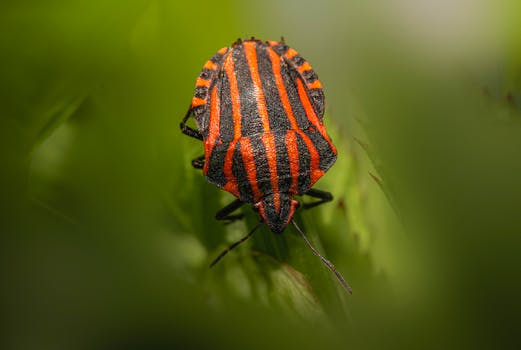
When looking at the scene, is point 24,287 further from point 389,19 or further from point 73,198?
point 389,19

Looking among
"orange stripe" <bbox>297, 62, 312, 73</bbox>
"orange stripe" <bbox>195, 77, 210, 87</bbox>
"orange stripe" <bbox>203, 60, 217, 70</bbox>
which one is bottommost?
"orange stripe" <bbox>297, 62, 312, 73</bbox>

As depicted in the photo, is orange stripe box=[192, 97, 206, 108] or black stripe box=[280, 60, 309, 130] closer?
orange stripe box=[192, 97, 206, 108]

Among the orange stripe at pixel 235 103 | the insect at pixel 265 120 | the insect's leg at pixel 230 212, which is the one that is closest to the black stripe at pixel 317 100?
the insect at pixel 265 120

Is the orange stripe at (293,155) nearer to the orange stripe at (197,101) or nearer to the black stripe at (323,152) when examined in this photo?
the black stripe at (323,152)

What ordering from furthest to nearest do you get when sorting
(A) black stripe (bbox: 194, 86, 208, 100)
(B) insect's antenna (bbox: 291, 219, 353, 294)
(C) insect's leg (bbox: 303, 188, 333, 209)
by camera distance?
1. (A) black stripe (bbox: 194, 86, 208, 100)
2. (C) insect's leg (bbox: 303, 188, 333, 209)
3. (B) insect's antenna (bbox: 291, 219, 353, 294)

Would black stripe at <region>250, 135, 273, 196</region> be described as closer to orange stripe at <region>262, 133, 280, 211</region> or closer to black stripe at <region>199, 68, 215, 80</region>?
orange stripe at <region>262, 133, 280, 211</region>

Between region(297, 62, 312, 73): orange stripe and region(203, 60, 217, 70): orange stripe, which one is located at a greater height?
region(203, 60, 217, 70): orange stripe

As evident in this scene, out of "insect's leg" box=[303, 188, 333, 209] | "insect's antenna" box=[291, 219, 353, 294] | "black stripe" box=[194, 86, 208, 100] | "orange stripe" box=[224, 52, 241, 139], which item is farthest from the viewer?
"orange stripe" box=[224, 52, 241, 139]

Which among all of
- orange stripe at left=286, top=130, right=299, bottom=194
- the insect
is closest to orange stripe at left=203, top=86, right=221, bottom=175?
the insect
